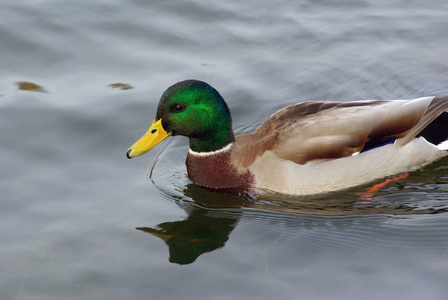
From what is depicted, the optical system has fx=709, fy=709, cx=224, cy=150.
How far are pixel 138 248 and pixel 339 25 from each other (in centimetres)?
533

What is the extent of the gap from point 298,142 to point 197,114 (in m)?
0.97

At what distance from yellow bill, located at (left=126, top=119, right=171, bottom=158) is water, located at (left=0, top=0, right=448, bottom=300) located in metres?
0.40

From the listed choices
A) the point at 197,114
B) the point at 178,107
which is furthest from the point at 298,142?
the point at 178,107

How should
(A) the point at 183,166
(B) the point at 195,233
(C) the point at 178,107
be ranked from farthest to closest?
(A) the point at 183,166 < (C) the point at 178,107 < (B) the point at 195,233

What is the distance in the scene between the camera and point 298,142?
21.5 feet

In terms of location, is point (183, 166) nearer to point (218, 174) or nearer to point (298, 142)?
point (218, 174)

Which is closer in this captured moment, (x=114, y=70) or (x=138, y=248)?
(x=138, y=248)

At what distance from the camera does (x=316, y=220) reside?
6.15 metres

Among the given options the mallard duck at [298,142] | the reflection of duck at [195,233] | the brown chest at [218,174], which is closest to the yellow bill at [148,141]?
the mallard duck at [298,142]

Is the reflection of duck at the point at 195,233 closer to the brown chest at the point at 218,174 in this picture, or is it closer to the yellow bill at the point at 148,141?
the brown chest at the point at 218,174

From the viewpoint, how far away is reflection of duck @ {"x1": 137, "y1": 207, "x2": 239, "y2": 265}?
18.6 feet

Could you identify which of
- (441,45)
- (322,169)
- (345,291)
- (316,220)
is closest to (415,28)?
(441,45)

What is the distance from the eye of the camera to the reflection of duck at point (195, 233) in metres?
5.68

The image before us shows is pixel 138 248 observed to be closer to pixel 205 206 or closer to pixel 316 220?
pixel 205 206
